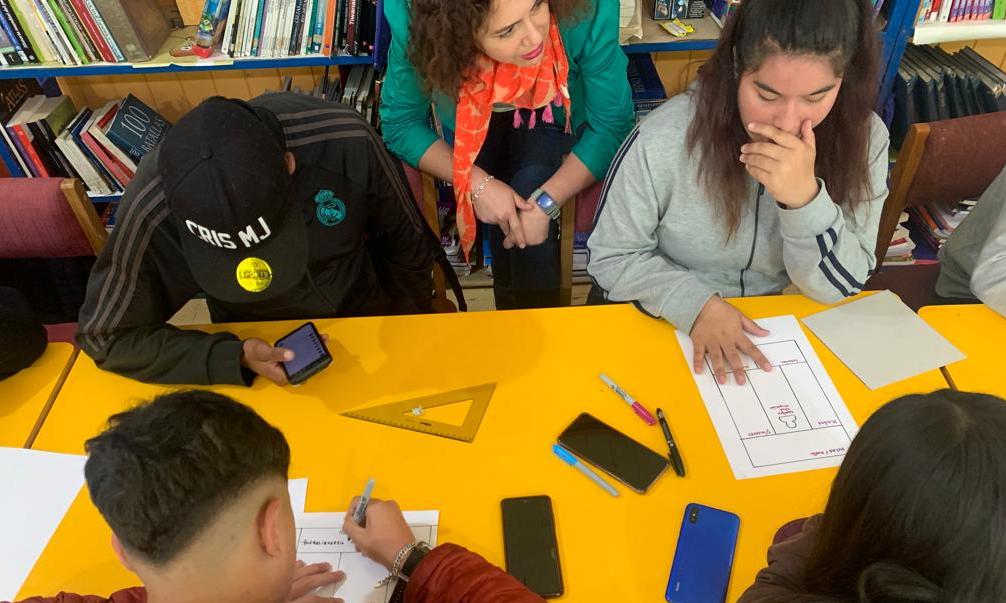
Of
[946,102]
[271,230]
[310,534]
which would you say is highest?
[271,230]

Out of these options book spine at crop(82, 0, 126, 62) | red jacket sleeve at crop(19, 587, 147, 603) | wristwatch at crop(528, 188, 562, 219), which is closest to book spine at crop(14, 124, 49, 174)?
book spine at crop(82, 0, 126, 62)

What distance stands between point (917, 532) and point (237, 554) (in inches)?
27.5

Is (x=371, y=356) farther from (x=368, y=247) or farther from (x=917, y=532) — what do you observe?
(x=917, y=532)

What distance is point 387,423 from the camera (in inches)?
45.0

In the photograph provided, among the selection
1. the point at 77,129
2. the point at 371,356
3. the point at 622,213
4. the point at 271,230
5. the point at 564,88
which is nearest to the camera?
the point at 271,230

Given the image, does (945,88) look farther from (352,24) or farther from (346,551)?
(346,551)

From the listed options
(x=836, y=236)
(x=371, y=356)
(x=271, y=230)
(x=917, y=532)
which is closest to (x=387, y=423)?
(x=371, y=356)

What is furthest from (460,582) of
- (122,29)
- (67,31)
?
(67,31)

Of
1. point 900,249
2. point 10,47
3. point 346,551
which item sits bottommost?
point 900,249

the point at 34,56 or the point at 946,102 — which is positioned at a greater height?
the point at 34,56

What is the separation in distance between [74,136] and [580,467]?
2118mm

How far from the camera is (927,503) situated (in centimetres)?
63

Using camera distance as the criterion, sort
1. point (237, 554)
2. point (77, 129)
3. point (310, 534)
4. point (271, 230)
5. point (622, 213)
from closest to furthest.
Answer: point (237, 554)
point (310, 534)
point (271, 230)
point (622, 213)
point (77, 129)

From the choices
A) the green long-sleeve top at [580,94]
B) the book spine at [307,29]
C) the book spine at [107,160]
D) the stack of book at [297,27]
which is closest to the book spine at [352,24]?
the stack of book at [297,27]
